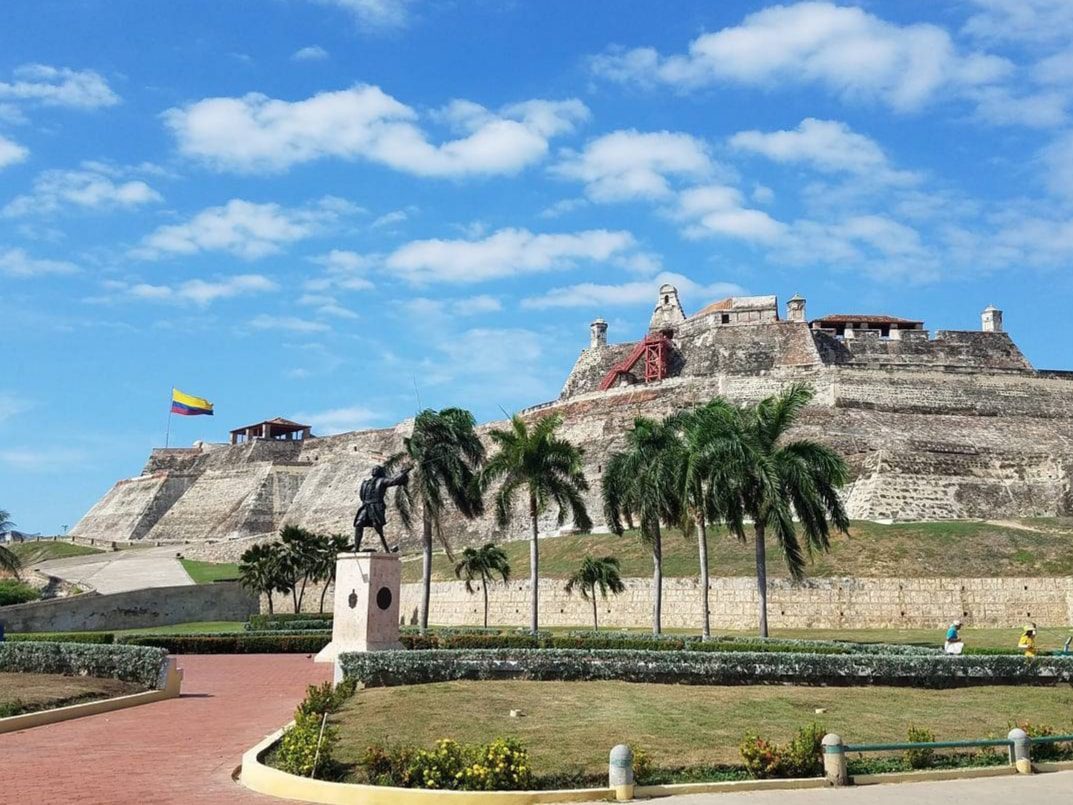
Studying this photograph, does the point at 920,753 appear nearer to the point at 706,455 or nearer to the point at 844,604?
the point at 706,455

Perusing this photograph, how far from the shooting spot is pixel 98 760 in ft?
45.0

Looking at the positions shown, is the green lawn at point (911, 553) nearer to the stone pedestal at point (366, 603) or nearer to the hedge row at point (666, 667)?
the stone pedestal at point (366, 603)

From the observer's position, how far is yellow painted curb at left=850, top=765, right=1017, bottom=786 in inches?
482

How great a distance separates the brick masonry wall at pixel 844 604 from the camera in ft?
112

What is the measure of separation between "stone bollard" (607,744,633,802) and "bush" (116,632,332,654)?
2341cm

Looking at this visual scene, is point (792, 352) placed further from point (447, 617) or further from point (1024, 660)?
point (1024, 660)

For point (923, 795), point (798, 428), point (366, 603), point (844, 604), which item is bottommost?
Result: point (923, 795)

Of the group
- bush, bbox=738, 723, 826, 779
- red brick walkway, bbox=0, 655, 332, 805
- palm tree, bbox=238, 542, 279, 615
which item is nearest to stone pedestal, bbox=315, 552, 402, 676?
red brick walkway, bbox=0, 655, 332, 805

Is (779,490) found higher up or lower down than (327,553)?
higher up

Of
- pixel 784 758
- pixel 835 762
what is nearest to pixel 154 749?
pixel 784 758

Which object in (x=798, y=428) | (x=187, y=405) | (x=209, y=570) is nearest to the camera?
(x=798, y=428)

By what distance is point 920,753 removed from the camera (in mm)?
12977

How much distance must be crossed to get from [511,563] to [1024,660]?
3187 cm

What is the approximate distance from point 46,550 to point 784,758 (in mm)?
75251
